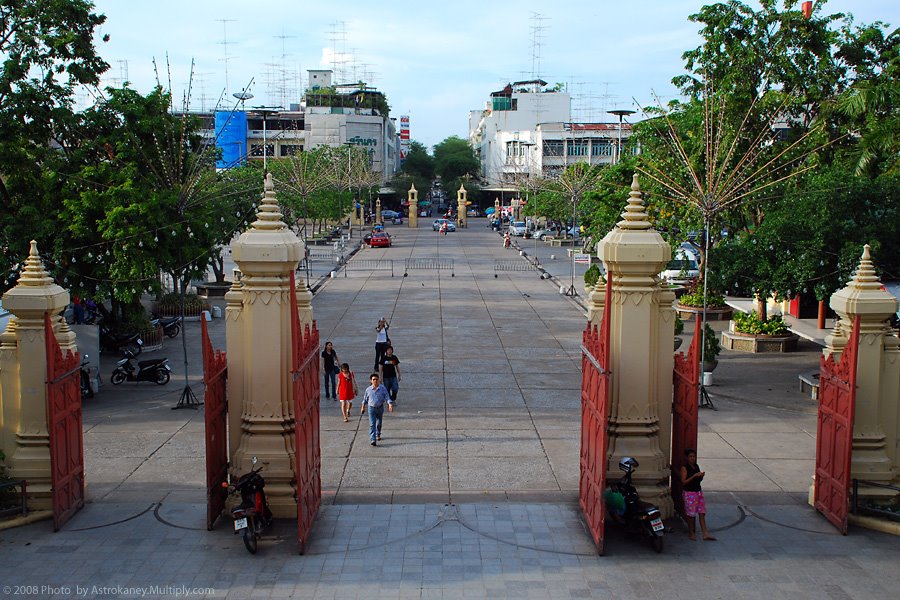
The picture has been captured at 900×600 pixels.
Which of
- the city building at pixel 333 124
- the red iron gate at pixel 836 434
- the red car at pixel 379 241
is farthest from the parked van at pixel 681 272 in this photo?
the city building at pixel 333 124

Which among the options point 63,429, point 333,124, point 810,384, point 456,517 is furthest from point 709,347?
point 333,124

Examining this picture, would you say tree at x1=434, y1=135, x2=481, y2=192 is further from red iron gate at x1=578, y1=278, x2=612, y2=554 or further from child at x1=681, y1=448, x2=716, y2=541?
child at x1=681, y1=448, x2=716, y2=541

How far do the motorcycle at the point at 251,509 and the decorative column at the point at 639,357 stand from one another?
4253mm

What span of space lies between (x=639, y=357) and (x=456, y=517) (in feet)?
10.2

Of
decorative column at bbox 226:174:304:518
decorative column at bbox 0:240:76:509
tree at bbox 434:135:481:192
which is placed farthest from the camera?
tree at bbox 434:135:481:192

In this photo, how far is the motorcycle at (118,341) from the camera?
74.6ft

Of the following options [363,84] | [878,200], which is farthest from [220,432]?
[363,84]

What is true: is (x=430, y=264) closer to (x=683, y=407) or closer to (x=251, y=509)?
(x=683, y=407)

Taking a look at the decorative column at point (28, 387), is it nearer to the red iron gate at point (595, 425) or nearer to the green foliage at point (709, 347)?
the red iron gate at point (595, 425)

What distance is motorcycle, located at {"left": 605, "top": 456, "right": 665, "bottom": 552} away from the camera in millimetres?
10164

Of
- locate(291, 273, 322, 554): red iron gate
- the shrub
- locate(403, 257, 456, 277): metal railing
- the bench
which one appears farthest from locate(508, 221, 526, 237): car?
locate(291, 273, 322, 554): red iron gate

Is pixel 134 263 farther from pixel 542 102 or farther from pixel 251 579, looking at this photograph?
pixel 542 102

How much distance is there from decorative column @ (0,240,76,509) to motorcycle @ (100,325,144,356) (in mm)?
11582

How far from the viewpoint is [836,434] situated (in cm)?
1094
